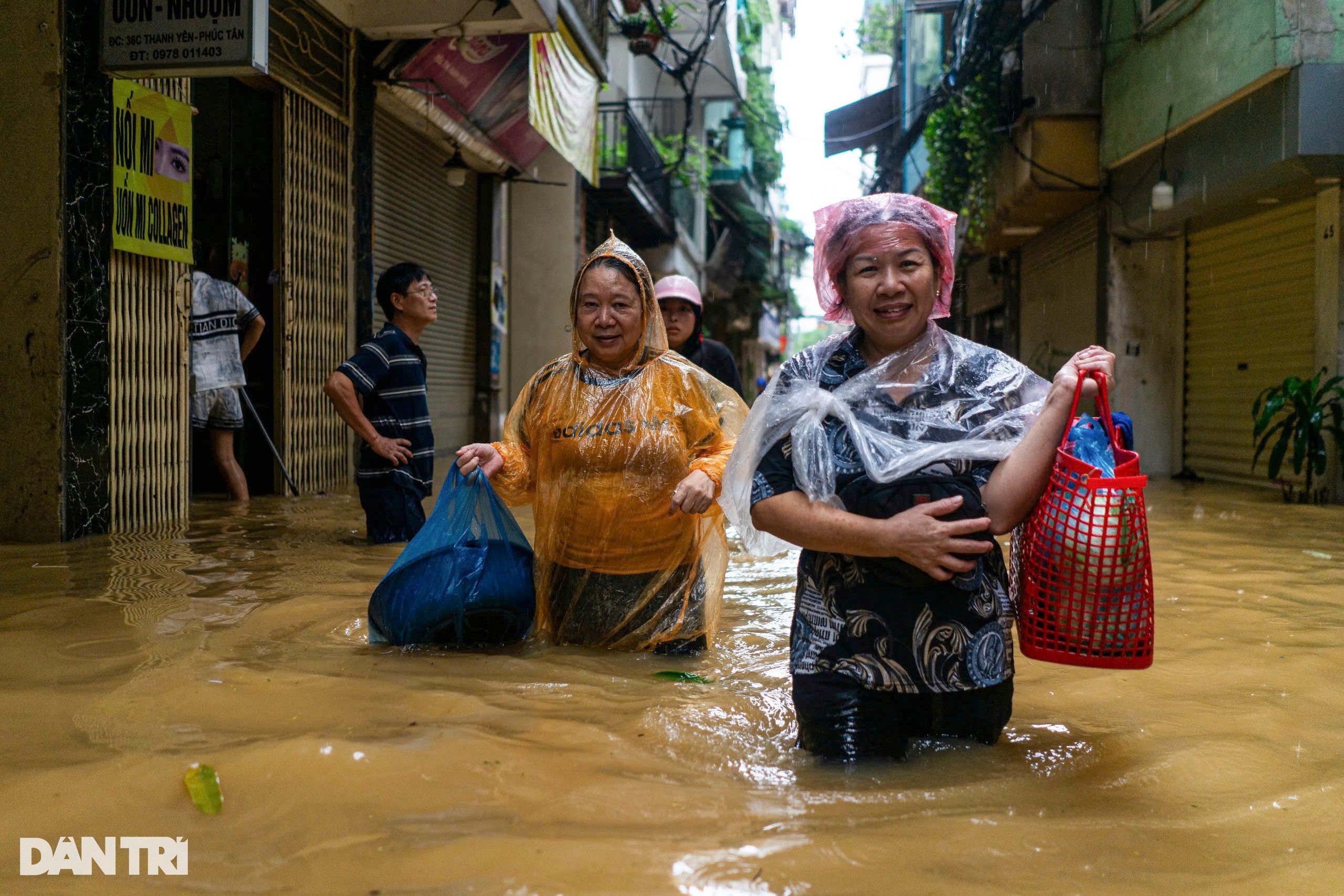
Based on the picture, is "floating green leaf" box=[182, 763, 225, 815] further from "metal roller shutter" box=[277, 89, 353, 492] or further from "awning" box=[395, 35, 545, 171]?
"awning" box=[395, 35, 545, 171]

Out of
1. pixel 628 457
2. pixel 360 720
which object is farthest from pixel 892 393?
pixel 360 720

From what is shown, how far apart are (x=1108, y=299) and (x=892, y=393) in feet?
35.1

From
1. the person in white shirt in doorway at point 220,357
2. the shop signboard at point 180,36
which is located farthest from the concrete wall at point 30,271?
the person in white shirt in doorway at point 220,357

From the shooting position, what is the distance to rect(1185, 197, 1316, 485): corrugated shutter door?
906cm

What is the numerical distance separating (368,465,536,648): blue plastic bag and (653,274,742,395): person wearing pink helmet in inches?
80.0

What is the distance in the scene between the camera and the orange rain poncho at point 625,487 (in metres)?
3.27

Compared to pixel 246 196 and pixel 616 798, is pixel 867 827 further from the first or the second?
pixel 246 196

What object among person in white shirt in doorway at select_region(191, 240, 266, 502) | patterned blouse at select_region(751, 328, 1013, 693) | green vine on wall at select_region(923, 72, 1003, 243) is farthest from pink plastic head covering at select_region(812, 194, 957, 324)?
green vine on wall at select_region(923, 72, 1003, 243)

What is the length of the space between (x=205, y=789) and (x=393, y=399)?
3.16m

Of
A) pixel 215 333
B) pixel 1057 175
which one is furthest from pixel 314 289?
pixel 1057 175

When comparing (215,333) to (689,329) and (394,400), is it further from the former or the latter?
(689,329)

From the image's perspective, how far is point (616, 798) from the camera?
6.77 feet

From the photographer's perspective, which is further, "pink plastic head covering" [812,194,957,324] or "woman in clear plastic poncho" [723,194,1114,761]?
"pink plastic head covering" [812,194,957,324]

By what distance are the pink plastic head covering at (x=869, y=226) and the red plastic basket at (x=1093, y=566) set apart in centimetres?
44
